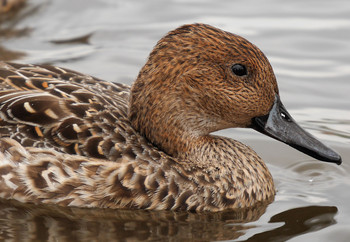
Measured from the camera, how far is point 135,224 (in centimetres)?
659

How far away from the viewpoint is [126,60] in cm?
1055

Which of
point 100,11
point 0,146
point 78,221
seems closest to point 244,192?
point 78,221

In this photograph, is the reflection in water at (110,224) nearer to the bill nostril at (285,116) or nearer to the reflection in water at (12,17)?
the bill nostril at (285,116)

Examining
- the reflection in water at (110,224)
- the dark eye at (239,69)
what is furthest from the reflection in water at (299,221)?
the dark eye at (239,69)

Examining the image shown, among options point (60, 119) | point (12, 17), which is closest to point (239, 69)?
point (60, 119)

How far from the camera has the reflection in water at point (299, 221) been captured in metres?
6.50

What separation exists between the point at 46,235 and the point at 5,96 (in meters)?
1.24

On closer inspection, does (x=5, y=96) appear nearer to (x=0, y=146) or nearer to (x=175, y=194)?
(x=0, y=146)

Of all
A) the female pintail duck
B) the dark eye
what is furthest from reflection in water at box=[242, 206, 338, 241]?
the dark eye

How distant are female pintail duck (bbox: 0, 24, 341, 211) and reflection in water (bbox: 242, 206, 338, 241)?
1.16 ft

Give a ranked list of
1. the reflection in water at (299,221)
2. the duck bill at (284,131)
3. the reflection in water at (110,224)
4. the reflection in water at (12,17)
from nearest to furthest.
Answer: the reflection in water at (110,224)
the reflection in water at (299,221)
the duck bill at (284,131)
the reflection in water at (12,17)

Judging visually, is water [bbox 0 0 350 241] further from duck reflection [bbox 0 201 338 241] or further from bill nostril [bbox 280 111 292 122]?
bill nostril [bbox 280 111 292 122]

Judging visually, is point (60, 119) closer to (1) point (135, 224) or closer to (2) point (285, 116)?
(1) point (135, 224)

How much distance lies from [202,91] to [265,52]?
4.05 metres
